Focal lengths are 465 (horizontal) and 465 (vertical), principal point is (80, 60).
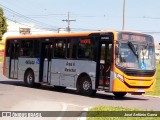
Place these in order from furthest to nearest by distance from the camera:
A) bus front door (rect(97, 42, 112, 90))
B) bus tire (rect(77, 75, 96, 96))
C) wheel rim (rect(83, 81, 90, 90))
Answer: wheel rim (rect(83, 81, 90, 90)) → bus tire (rect(77, 75, 96, 96)) → bus front door (rect(97, 42, 112, 90))

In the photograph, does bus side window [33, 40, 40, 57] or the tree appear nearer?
bus side window [33, 40, 40, 57]

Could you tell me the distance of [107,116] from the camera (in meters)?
12.8

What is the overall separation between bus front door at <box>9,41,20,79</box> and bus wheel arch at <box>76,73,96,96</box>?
22.9ft

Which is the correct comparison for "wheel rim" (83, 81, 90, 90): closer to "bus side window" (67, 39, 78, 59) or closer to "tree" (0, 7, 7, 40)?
"bus side window" (67, 39, 78, 59)

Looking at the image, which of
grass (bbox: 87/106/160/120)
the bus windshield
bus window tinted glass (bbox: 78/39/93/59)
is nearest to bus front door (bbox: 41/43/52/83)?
bus window tinted glass (bbox: 78/39/93/59)

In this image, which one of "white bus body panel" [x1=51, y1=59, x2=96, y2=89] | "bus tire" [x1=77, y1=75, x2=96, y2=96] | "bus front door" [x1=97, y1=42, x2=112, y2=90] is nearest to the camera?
"bus front door" [x1=97, y1=42, x2=112, y2=90]

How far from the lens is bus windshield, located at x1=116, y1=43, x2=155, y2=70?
65.5ft

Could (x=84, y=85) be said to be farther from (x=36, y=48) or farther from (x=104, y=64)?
(x=36, y=48)

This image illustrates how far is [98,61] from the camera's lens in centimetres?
2064

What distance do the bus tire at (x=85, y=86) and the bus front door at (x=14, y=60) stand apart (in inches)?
276

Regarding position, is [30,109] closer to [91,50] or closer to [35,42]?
[91,50]

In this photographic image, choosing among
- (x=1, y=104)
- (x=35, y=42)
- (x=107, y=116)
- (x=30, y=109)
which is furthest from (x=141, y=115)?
(x=35, y=42)

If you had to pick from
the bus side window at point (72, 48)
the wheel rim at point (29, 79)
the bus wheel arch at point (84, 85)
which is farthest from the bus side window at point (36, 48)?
the bus wheel arch at point (84, 85)

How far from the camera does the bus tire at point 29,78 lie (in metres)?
26.3
